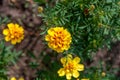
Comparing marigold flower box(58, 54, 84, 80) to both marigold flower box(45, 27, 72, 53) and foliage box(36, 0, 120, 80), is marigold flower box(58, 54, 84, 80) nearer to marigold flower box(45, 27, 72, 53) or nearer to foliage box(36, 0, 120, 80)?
foliage box(36, 0, 120, 80)

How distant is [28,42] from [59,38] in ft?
3.62

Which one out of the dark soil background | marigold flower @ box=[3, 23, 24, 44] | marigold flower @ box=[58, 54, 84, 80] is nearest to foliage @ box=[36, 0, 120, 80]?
marigold flower @ box=[58, 54, 84, 80]

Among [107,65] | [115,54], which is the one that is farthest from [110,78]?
[115,54]

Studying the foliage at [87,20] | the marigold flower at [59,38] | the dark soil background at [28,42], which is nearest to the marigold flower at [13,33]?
the foliage at [87,20]

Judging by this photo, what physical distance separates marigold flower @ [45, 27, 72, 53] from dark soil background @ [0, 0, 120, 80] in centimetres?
97

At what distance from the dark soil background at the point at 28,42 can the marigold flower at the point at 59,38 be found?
97cm

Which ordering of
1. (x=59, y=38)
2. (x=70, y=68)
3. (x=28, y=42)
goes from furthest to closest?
1. (x=28, y=42)
2. (x=70, y=68)
3. (x=59, y=38)

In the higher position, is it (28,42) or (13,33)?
(13,33)

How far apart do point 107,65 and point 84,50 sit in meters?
0.70

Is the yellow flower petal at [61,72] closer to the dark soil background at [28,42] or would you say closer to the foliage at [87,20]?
the foliage at [87,20]

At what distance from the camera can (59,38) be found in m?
2.54

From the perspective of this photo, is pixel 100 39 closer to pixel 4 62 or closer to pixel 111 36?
pixel 111 36

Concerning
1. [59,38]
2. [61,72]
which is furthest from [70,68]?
[59,38]

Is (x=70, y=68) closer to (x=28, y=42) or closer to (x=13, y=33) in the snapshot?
(x=13, y=33)
